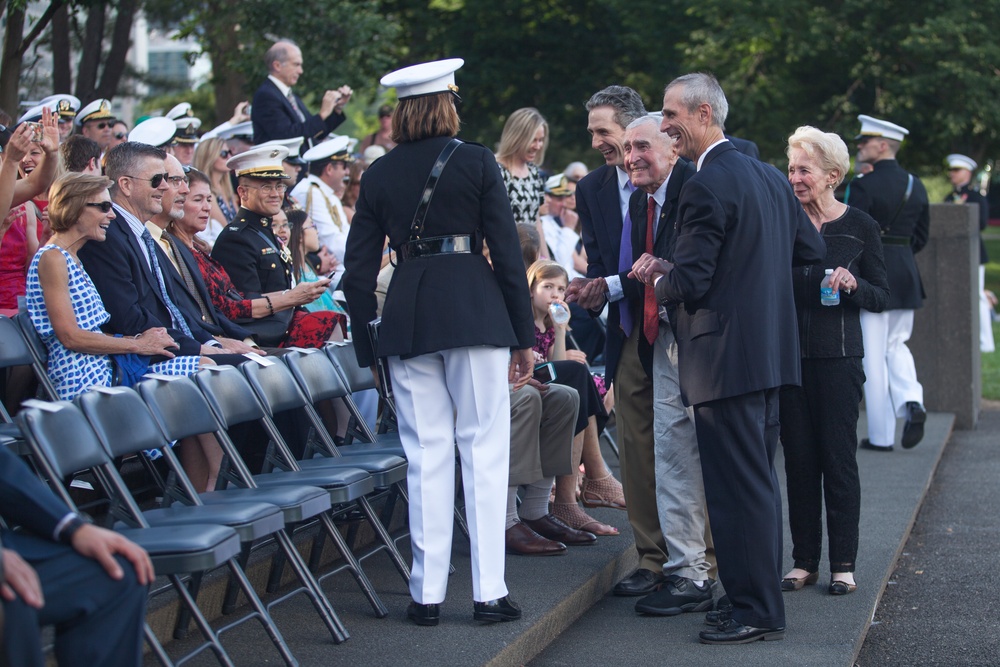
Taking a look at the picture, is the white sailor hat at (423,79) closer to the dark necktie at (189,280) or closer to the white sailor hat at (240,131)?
the dark necktie at (189,280)

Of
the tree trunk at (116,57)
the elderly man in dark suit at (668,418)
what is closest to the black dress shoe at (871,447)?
the elderly man in dark suit at (668,418)

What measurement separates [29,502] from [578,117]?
73.1ft

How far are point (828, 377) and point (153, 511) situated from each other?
2.76 meters

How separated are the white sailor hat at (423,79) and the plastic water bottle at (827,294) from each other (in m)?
1.83

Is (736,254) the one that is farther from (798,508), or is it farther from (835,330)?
(798,508)

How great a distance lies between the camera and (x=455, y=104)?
16.2ft

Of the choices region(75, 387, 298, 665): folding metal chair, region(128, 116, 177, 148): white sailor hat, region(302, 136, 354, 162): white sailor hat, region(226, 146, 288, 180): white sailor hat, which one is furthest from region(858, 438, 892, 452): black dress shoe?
region(75, 387, 298, 665): folding metal chair

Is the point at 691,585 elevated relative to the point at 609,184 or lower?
→ lower

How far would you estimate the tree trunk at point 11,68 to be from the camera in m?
10.7

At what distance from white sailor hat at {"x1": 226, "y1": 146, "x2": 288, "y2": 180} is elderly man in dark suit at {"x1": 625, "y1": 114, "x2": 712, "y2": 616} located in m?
2.20

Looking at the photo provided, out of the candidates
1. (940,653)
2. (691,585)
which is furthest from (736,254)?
(940,653)

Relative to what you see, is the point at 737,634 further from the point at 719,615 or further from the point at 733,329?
the point at 733,329

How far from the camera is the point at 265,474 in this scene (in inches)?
209

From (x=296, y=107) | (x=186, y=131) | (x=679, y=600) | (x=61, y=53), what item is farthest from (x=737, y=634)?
(x=61, y=53)
